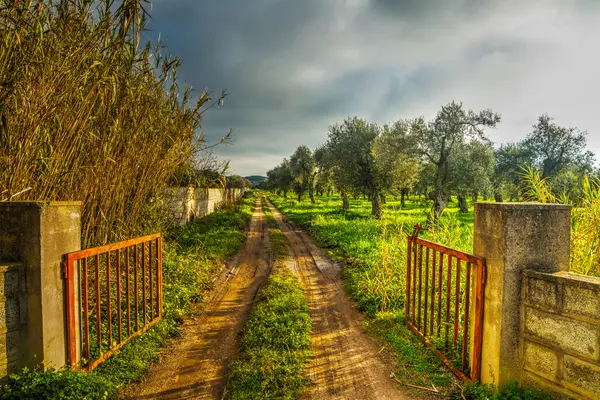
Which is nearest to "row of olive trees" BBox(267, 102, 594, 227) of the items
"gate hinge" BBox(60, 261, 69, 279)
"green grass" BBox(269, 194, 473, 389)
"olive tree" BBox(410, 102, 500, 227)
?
"olive tree" BBox(410, 102, 500, 227)

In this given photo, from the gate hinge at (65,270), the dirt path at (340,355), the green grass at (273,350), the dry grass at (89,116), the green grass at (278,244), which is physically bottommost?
the dirt path at (340,355)

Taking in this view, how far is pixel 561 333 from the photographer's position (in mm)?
2988

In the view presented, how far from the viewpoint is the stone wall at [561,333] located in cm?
279

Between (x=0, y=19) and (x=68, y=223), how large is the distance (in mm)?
2454

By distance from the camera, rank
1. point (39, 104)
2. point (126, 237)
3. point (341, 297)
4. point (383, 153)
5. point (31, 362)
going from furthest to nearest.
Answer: point (383, 153) < point (341, 297) < point (126, 237) < point (39, 104) < point (31, 362)

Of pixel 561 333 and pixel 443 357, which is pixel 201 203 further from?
pixel 561 333

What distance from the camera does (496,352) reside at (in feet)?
11.1

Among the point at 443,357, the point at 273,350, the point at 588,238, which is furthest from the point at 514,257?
the point at 273,350

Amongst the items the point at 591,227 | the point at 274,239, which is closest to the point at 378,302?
the point at 591,227

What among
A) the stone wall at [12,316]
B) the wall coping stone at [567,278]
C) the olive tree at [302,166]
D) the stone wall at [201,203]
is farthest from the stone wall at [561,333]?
the olive tree at [302,166]

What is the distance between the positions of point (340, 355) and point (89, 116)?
4934 mm

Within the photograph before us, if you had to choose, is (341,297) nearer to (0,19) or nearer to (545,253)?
(545,253)

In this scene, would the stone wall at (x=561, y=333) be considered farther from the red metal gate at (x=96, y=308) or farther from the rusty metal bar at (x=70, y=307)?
the rusty metal bar at (x=70, y=307)

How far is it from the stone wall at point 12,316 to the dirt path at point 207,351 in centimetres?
125
